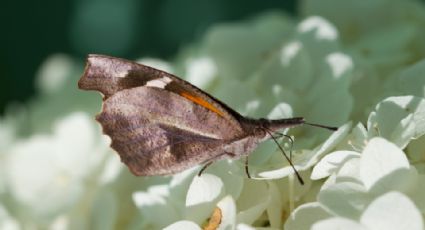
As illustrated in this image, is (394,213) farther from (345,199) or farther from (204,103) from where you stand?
(204,103)

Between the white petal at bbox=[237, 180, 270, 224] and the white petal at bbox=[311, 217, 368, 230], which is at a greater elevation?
the white petal at bbox=[311, 217, 368, 230]

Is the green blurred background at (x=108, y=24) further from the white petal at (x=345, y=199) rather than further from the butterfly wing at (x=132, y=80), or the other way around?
the white petal at (x=345, y=199)

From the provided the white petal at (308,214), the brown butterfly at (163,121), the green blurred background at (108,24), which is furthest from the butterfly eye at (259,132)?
the green blurred background at (108,24)

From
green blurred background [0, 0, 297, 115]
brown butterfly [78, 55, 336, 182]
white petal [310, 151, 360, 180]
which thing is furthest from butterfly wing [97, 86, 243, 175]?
A: green blurred background [0, 0, 297, 115]

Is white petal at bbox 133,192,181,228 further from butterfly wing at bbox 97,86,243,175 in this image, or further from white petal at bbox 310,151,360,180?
white petal at bbox 310,151,360,180

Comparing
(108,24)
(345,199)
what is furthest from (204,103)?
(108,24)

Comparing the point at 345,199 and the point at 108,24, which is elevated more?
the point at 345,199

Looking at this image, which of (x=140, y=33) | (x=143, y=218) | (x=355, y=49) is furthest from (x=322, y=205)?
(x=140, y=33)

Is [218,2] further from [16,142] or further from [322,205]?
[322,205]
